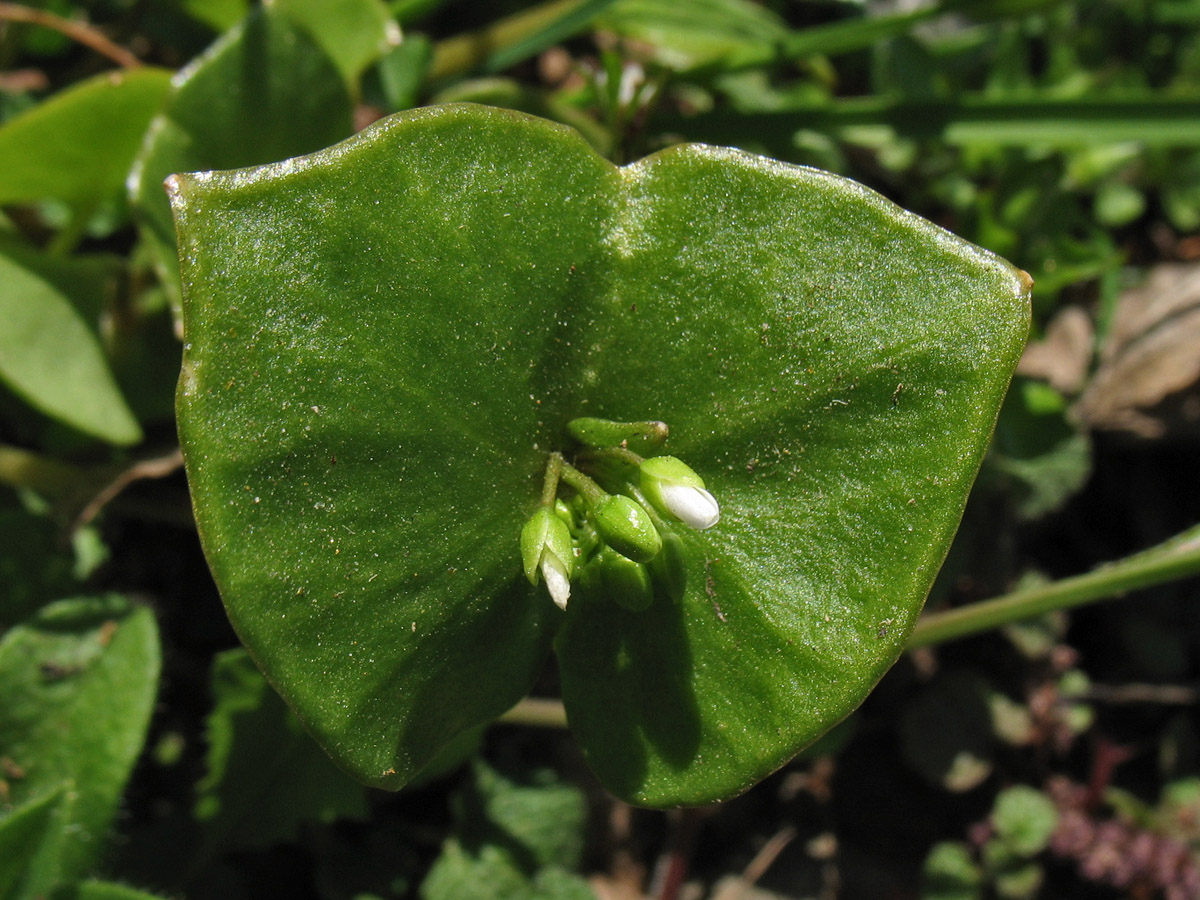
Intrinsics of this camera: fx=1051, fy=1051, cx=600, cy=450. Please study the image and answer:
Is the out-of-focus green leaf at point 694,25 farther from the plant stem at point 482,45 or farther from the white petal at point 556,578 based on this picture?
the white petal at point 556,578

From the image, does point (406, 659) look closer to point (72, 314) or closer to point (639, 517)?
point (639, 517)

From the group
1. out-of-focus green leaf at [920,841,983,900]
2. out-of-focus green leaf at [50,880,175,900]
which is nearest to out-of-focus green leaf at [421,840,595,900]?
out-of-focus green leaf at [50,880,175,900]

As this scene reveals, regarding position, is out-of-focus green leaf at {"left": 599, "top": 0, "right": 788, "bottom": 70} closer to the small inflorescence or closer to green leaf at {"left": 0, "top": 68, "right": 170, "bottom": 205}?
green leaf at {"left": 0, "top": 68, "right": 170, "bottom": 205}

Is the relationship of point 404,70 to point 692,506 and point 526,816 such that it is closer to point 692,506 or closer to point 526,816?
point 692,506

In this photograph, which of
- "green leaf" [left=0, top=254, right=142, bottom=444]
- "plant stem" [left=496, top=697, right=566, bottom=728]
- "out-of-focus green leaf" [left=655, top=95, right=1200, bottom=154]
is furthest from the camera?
"out-of-focus green leaf" [left=655, top=95, right=1200, bottom=154]

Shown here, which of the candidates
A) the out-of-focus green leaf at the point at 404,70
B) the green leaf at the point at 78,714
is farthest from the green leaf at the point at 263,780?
the out-of-focus green leaf at the point at 404,70

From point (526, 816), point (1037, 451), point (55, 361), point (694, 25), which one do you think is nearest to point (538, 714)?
point (526, 816)
